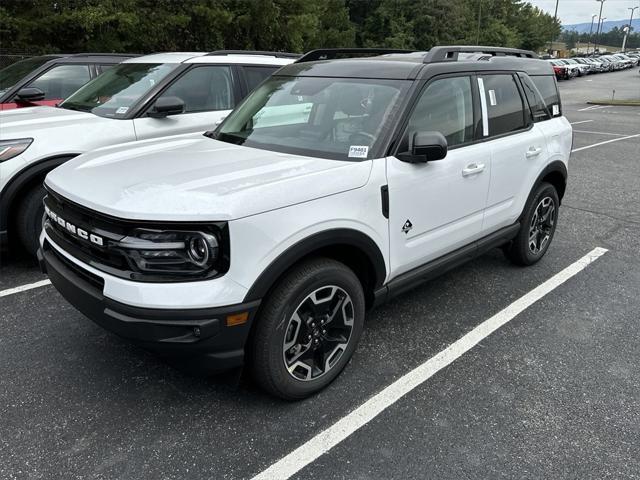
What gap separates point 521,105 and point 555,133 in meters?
0.57

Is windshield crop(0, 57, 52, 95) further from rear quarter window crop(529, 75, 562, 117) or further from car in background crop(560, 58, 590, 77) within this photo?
car in background crop(560, 58, 590, 77)

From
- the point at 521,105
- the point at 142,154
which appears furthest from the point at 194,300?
the point at 521,105

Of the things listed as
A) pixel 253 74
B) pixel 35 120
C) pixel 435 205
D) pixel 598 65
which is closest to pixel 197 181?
pixel 435 205

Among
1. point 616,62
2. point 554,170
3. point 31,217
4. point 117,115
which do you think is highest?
point 117,115

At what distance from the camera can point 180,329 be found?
237cm

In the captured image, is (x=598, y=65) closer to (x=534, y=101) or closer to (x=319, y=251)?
(x=534, y=101)

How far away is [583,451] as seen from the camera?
2570 mm

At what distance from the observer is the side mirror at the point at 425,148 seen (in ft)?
9.93

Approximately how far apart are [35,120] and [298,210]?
11.2 feet

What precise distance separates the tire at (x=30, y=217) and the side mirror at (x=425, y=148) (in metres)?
3.14

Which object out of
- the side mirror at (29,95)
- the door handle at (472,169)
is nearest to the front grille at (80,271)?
the door handle at (472,169)

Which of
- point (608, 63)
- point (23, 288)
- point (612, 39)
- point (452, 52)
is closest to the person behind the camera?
point (452, 52)

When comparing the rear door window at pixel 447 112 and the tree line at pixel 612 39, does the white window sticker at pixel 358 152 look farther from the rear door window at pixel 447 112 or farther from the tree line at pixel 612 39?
the tree line at pixel 612 39

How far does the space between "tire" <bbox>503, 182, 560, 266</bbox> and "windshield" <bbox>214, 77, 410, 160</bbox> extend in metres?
1.92
